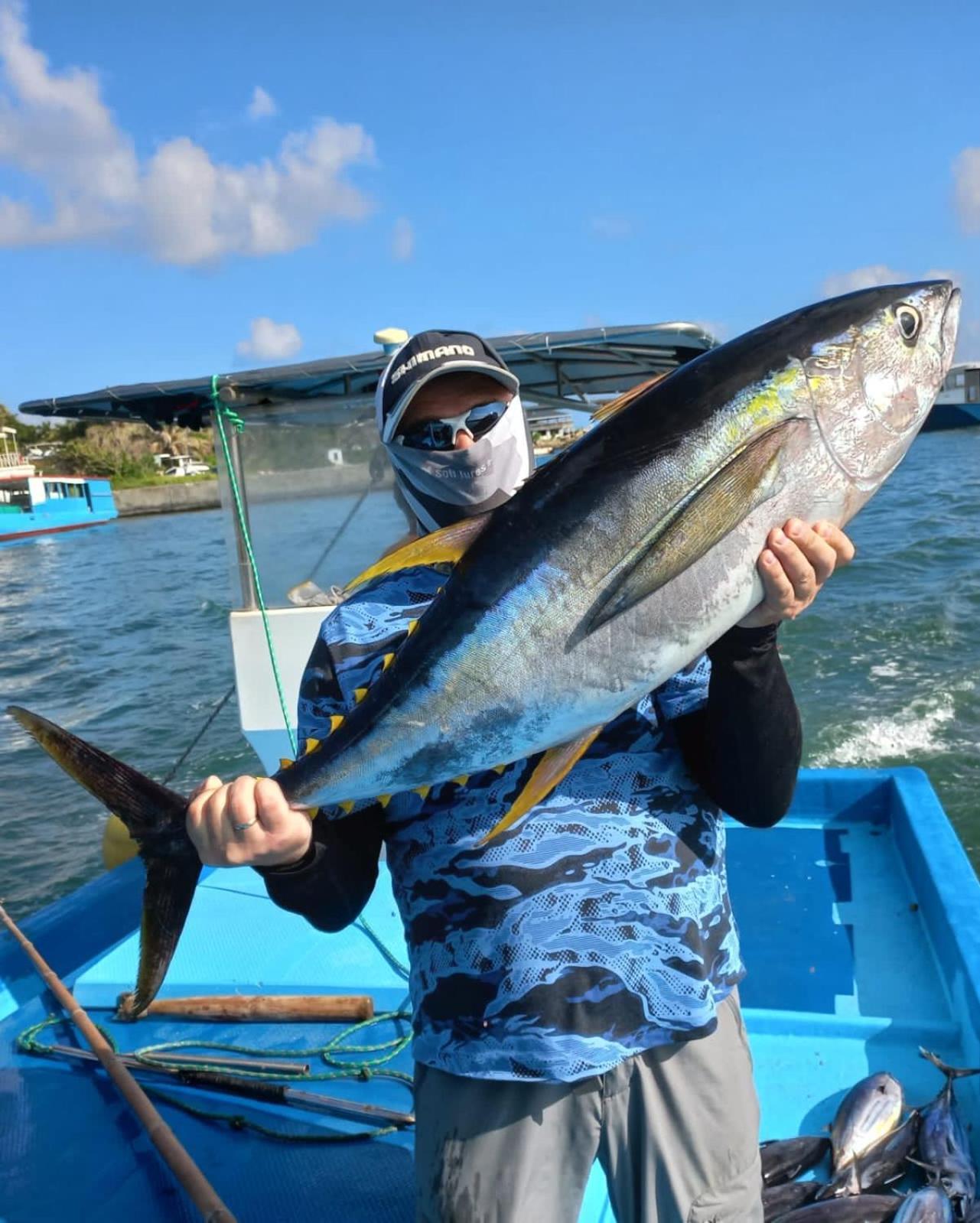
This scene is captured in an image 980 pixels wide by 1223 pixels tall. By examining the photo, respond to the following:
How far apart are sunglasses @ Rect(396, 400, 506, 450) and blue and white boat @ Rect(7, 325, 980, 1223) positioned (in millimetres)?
2352

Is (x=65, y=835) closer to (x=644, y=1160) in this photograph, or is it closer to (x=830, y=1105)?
(x=830, y=1105)

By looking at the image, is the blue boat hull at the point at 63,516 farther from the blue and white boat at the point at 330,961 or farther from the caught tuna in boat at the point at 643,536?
the caught tuna in boat at the point at 643,536

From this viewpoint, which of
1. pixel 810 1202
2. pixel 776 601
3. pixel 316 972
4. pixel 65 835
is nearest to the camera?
pixel 776 601

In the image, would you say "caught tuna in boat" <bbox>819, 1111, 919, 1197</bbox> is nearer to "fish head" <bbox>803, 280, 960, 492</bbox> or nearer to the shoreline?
"fish head" <bbox>803, 280, 960, 492</bbox>

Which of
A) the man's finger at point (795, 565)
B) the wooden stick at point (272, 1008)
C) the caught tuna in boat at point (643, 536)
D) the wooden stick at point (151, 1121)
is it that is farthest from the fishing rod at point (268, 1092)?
the man's finger at point (795, 565)

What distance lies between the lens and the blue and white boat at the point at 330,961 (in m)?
3.09

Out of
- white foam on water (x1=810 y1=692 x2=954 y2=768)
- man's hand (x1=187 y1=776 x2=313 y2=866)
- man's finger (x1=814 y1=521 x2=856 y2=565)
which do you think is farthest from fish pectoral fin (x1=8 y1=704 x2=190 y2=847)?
white foam on water (x1=810 y1=692 x2=954 y2=768)

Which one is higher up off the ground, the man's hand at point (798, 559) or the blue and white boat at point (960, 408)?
the man's hand at point (798, 559)

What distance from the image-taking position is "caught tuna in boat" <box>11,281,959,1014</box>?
1.56 metres

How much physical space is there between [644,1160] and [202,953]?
355cm

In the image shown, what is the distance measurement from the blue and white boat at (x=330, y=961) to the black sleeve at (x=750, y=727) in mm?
1843

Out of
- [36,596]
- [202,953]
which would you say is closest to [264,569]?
[202,953]

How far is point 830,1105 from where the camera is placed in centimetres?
327

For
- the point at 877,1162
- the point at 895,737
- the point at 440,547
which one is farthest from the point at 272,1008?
the point at 895,737
